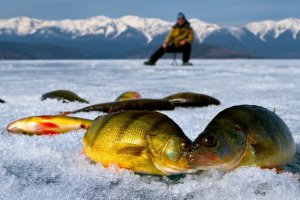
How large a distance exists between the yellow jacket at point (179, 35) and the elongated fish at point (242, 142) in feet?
48.1

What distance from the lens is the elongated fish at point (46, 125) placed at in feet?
11.0

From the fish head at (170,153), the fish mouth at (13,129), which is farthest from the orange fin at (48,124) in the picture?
the fish head at (170,153)

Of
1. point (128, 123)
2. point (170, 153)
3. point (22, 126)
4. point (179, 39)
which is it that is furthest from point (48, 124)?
point (179, 39)

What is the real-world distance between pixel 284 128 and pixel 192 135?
0.96 meters

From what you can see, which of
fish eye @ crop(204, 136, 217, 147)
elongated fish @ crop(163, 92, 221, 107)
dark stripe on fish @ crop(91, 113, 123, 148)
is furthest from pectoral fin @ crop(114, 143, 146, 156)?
elongated fish @ crop(163, 92, 221, 107)

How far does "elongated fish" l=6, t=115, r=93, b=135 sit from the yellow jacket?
1367cm

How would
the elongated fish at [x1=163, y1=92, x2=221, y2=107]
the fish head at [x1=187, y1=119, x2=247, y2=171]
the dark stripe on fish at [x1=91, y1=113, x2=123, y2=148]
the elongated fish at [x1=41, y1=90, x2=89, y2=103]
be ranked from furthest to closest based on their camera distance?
1. the elongated fish at [x1=41, y1=90, x2=89, y2=103]
2. the elongated fish at [x1=163, y1=92, x2=221, y2=107]
3. the dark stripe on fish at [x1=91, y1=113, x2=123, y2=148]
4. the fish head at [x1=187, y1=119, x2=247, y2=171]

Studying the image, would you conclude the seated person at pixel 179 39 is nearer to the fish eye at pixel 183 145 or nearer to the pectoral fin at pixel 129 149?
the pectoral fin at pixel 129 149

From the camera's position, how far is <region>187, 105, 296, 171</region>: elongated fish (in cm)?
199

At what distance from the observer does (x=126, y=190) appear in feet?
6.63

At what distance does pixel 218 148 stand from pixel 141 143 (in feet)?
1.16

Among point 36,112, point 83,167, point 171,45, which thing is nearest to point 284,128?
point 83,167

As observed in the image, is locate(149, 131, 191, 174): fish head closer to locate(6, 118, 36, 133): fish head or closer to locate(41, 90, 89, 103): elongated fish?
locate(6, 118, 36, 133): fish head

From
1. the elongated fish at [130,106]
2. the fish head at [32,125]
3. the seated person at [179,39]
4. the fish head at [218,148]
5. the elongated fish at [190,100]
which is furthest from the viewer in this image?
the seated person at [179,39]
